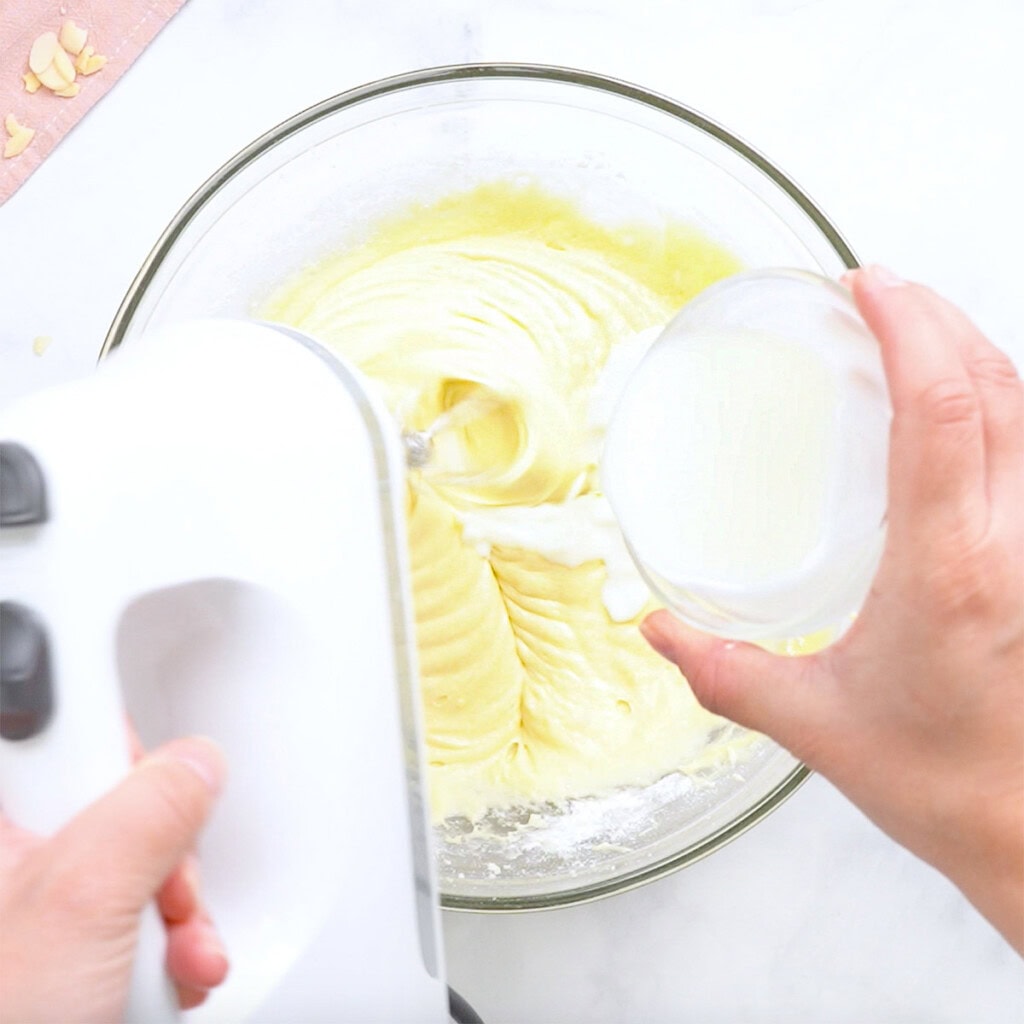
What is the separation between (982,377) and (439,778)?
524 millimetres

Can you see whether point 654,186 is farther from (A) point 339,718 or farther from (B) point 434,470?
(A) point 339,718

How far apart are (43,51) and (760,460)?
29.1 inches

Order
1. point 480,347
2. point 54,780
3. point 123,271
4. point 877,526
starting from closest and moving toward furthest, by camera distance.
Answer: point 54,780 < point 877,526 < point 480,347 < point 123,271

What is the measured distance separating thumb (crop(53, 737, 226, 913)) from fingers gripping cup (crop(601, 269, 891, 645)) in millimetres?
333

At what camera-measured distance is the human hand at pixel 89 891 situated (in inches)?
17.5

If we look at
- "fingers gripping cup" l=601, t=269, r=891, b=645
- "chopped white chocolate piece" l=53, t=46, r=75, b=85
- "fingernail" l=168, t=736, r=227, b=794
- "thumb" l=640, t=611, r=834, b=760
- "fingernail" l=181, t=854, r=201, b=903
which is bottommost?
"fingernail" l=181, t=854, r=201, b=903

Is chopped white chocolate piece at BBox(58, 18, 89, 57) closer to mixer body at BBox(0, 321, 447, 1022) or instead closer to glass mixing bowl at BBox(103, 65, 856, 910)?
glass mixing bowl at BBox(103, 65, 856, 910)

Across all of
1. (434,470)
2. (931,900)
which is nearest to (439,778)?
(434,470)

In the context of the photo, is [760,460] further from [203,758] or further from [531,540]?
[203,758]

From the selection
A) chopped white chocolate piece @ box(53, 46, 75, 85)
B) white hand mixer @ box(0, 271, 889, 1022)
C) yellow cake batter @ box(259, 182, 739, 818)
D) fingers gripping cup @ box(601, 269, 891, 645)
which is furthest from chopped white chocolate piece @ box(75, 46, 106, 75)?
fingers gripping cup @ box(601, 269, 891, 645)

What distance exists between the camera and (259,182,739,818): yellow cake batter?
0.83 metres

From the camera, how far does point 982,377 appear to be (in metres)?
0.53

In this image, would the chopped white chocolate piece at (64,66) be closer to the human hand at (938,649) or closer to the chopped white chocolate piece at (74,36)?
the chopped white chocolate piece at (74,36)

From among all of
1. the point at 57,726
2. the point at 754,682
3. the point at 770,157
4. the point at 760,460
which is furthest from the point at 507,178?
the point at 57,726
